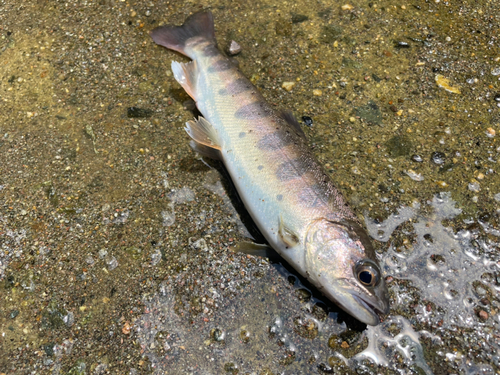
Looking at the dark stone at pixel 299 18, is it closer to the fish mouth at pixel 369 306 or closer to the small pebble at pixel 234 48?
the small pebble at pixel 234 48

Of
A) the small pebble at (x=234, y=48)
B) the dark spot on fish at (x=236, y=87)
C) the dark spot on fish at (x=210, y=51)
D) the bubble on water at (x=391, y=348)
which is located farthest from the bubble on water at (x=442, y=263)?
the small pebble at (x=234, y=48)

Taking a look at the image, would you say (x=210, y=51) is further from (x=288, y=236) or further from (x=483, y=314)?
(x=483, y=314)

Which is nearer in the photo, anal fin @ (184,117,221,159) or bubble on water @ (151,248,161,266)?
bubble on water @ (151,248,161,266)

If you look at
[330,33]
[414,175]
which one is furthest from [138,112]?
[414,175]

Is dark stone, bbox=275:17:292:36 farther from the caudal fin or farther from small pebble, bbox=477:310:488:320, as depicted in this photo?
small pebble, bbox=477:310:488:320

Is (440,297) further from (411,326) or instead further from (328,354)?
(328,354)

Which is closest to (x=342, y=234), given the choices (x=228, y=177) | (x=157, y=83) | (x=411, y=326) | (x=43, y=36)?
(x=411, y=326)

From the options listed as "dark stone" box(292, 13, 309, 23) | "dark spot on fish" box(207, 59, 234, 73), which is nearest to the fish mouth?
"dark spot on fish" box(207, 59, 234, 73)
